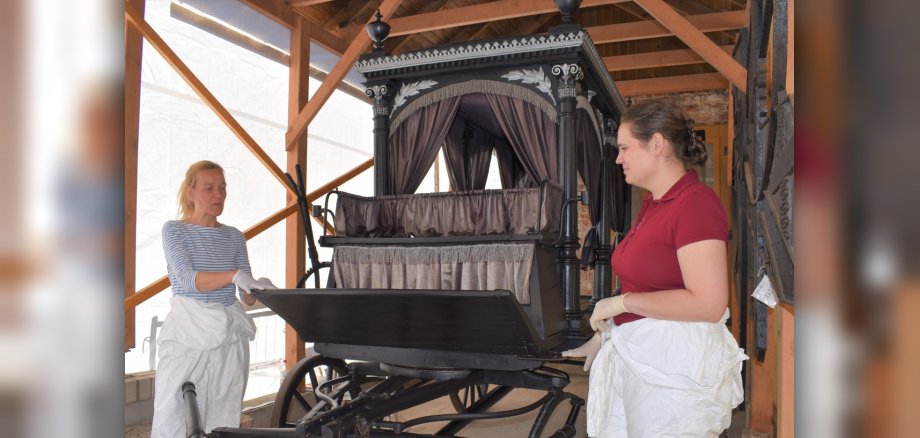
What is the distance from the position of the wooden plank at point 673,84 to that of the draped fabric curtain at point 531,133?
5.23 metres

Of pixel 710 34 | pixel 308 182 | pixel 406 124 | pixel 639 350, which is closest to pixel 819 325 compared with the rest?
pixel 639 350

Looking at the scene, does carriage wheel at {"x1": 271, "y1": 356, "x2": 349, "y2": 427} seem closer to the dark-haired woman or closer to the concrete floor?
the concrete floor

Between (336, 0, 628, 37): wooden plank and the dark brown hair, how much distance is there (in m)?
4.55

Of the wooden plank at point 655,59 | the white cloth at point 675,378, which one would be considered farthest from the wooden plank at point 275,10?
the white cloth at point 675,378

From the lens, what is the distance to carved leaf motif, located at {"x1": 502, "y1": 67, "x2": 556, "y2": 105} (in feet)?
14.1

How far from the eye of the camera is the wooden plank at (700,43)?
506 cm

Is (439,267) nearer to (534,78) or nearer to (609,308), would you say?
(534,78)

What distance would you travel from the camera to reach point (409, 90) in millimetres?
4789

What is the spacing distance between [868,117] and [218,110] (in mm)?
5360

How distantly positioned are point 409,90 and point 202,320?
2.33 m

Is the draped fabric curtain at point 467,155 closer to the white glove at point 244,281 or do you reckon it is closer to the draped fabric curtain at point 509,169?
the draped fabric curtain at point 509,169

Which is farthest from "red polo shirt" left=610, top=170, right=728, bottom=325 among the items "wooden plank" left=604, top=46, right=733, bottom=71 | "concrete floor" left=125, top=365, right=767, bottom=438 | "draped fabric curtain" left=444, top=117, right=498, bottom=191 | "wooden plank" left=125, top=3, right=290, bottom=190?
"wooden plank" left=604, top=46, right=733, bottom=71

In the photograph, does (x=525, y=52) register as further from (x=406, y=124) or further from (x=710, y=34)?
(x=710, y=34)

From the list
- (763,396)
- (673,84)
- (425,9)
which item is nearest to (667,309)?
(763,396)
